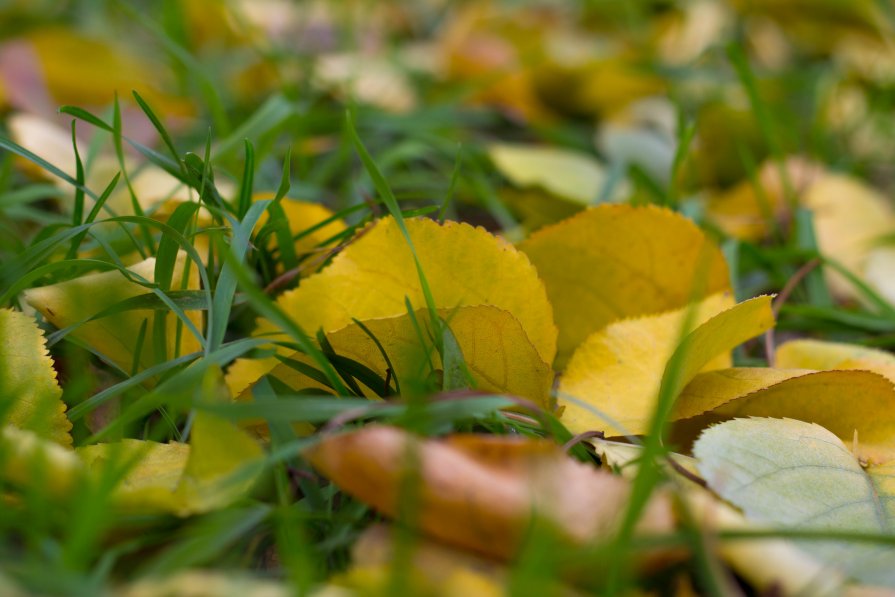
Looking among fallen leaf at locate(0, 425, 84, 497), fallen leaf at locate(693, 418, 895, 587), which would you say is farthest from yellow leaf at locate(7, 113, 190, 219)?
fallen leaf at locate(693, 418, 895, 587)

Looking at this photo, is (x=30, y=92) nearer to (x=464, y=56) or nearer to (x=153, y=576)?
(x=464, y=56)

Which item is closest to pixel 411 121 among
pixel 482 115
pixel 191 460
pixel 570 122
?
pixel 482 115

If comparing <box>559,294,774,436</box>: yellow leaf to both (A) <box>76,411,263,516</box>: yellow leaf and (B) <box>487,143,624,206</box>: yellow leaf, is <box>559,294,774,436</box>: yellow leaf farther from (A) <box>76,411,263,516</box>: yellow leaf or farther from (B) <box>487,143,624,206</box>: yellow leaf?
(B) <box>487,143,624,206</box>: yellow leaf

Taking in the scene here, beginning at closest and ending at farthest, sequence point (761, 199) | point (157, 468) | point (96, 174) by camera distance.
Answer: point (157, 468) → point (96, 174) → point (761, 199)

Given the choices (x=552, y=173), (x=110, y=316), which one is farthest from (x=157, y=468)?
(x=552, y=173)

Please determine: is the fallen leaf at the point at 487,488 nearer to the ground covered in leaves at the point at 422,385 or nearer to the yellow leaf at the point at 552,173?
the ground covered in leaves at the point at 422,385

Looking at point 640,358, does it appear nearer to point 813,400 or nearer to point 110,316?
point 813,400

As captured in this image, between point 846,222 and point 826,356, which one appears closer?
point 826,356
